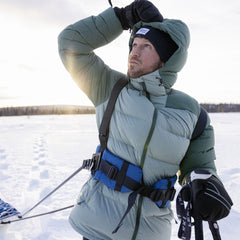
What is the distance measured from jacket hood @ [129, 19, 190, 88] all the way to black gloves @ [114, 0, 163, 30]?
45mm

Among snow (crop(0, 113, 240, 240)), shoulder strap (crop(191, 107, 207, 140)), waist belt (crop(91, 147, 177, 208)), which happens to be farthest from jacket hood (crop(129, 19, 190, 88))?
snow (crop(0, 113, 240, 240))

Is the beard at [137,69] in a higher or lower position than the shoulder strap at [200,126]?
higher

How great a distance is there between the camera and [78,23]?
1.53 metres

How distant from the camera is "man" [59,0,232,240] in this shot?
1.33m

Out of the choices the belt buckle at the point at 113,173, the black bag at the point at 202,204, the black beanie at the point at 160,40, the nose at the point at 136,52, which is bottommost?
the black bag at the point at 202,204

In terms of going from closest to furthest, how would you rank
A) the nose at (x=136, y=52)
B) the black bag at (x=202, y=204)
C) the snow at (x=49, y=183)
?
the black bag at (x=202, y=204), the nose at (x=136, y=52), the snow at (x=49, y=183)

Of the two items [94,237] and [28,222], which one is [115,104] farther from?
[28,222]

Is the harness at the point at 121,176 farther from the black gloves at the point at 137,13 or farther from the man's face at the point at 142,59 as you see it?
the black gloves at the point at 137,13

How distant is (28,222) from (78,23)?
2.46 m

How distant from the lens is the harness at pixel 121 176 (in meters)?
1.33

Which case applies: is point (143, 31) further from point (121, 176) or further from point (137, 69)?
point (121, 176)

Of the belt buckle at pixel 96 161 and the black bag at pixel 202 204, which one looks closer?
the black bag at pixel 202 204

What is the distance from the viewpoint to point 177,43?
1.50m

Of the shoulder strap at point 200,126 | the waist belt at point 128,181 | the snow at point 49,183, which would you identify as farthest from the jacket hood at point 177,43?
the snow at point 49,183
